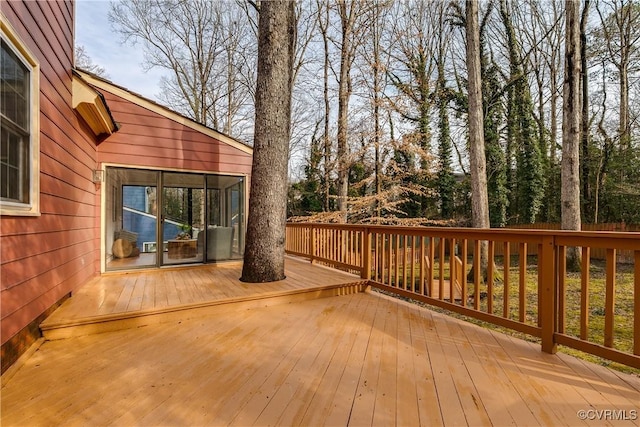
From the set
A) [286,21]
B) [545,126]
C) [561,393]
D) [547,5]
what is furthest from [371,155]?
[547,5]

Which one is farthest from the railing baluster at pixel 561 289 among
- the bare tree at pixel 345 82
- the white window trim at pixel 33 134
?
the bare tree at pixel 345 82

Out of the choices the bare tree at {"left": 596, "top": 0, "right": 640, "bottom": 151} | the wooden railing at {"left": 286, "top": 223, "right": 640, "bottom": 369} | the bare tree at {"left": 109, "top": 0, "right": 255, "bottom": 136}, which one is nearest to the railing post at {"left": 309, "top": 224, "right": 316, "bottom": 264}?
the wooden railing at {"left": 286, "top": 223, "right": 640, "bottom": 369}

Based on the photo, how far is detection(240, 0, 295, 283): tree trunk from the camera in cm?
414

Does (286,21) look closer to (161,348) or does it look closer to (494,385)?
(161,348)

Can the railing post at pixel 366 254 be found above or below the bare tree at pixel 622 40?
below

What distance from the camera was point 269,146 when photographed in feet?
13.8

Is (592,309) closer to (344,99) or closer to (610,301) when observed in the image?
(610,301)

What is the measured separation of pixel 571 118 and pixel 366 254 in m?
6.38

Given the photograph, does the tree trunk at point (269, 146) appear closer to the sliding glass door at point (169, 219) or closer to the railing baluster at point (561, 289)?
the sliding glass door at point (169, 219)

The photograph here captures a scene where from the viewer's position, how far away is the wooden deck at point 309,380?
5.14ft

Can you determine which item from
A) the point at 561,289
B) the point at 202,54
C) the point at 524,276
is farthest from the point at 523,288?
the point at 202,54

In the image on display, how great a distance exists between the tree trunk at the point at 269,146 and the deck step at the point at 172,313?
0.59m

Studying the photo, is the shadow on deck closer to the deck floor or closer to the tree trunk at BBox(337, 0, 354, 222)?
the deck floor

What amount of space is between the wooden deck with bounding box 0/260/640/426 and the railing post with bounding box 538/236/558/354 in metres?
0.12
